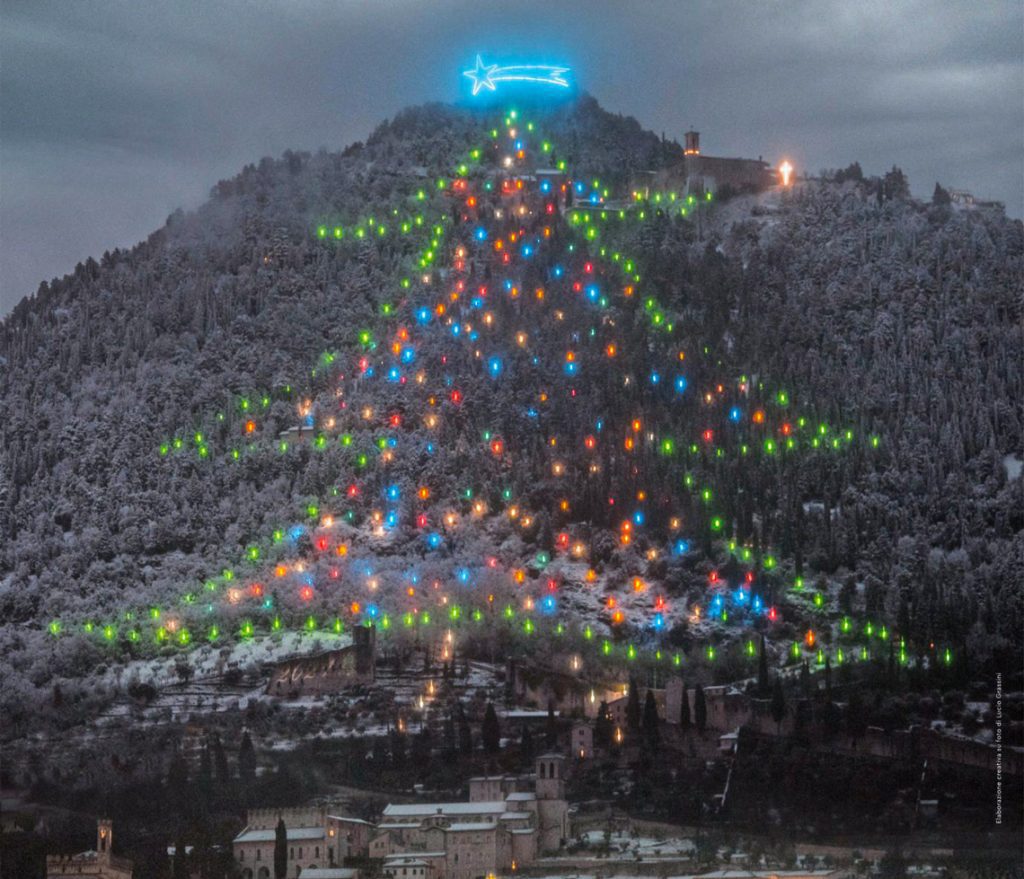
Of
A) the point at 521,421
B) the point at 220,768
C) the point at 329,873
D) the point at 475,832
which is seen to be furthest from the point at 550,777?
the point at 521,421

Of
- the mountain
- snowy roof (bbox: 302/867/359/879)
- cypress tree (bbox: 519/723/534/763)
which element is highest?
the mountain

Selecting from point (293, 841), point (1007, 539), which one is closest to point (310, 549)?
point (293, 841)

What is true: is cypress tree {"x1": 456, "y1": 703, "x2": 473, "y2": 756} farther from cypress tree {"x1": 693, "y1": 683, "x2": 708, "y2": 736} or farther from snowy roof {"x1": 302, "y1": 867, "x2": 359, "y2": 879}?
snowy roof {"x1": 302, "y1": 867, "x2": 359, "y2": 879}

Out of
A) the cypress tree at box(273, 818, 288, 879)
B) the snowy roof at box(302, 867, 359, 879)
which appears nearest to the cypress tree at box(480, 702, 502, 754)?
the cypress tree at box(273, 818, 288, 879)

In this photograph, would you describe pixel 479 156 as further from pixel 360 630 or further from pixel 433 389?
pixel 360 630

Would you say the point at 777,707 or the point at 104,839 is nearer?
the point at 104,839

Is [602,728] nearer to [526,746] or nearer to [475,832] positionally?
[526,746]
